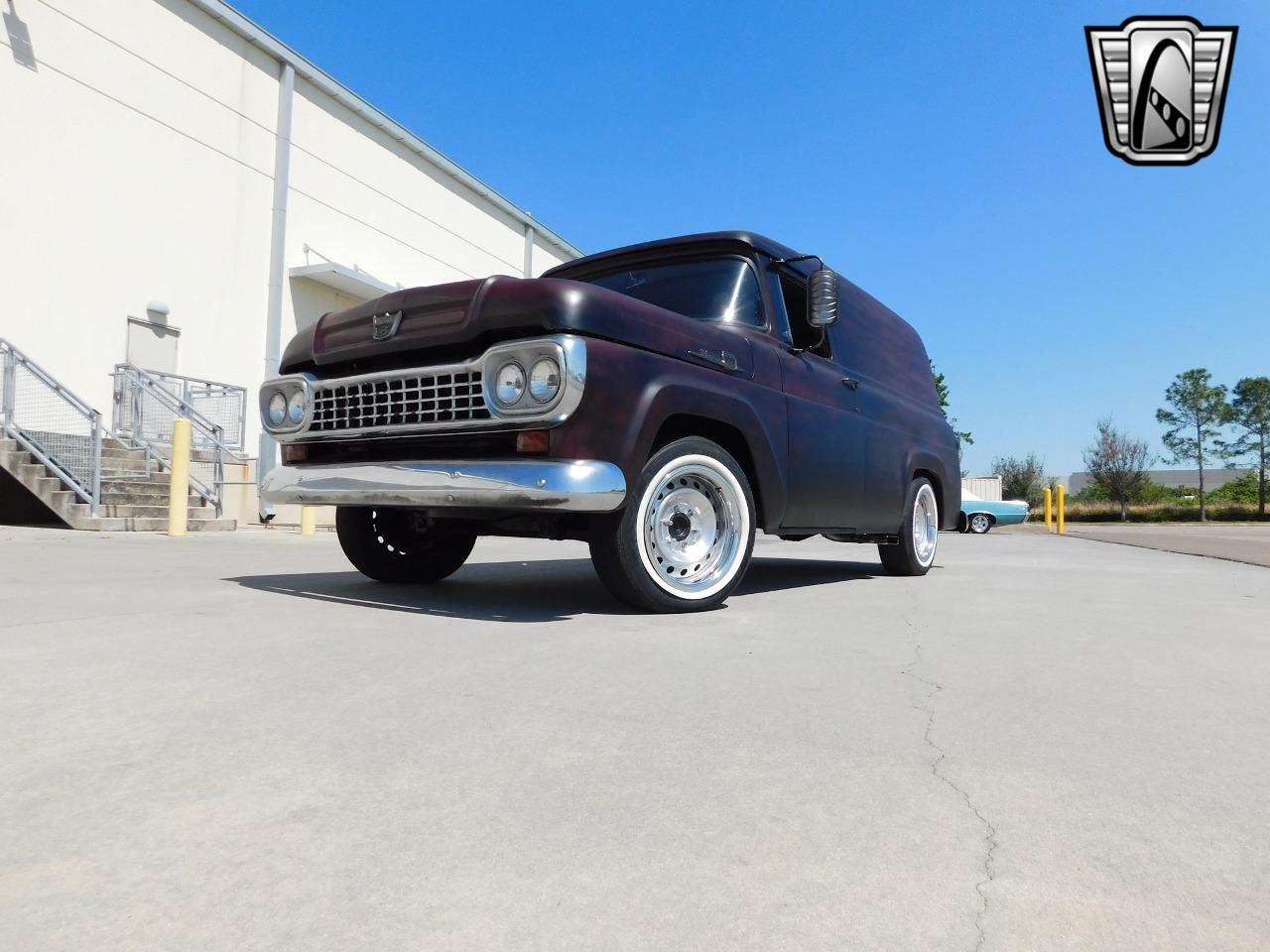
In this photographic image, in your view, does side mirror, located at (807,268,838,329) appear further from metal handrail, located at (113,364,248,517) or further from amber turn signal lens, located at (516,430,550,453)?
metal handrail, located at (113,364,248,517)

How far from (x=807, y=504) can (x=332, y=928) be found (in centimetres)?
377

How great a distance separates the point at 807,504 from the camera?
4582mm

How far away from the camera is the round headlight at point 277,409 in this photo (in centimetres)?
420

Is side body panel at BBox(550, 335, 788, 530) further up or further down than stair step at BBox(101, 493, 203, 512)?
further up

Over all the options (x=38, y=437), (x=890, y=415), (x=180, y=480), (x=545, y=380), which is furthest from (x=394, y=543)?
(x=38, y=437)

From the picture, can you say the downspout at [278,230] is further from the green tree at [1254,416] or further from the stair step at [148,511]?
the green tree at [1254,416]

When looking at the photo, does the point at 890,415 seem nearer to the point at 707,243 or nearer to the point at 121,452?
the point at 707,243

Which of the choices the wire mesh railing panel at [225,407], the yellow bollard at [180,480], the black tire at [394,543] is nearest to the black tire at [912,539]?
the black tire at [394,543]

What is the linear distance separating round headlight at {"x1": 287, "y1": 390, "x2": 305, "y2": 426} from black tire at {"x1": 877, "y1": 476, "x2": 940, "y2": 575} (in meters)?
3.99

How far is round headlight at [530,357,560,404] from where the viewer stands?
3.16 metres

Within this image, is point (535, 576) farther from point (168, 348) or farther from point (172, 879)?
point (168, 348)

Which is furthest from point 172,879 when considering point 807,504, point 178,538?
point 178,538

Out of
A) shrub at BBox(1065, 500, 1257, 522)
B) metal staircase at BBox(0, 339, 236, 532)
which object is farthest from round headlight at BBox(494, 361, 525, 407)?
shrub at BBox(1065, 500, 1257, 522)

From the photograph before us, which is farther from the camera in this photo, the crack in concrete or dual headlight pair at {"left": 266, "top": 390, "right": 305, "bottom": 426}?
dual headlight pair at {"left": 266, "top": 390, "right": 305, "bottom": 426}
